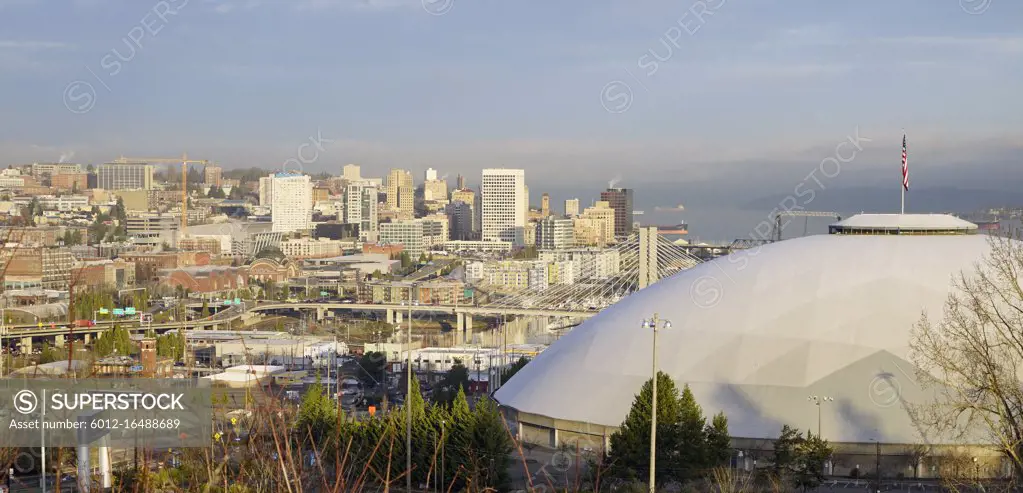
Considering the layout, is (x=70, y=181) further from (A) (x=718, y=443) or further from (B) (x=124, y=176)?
(A) (x=718, y=443)

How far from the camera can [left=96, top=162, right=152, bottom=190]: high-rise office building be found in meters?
138

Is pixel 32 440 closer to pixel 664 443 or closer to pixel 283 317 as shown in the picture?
pixel 664 443

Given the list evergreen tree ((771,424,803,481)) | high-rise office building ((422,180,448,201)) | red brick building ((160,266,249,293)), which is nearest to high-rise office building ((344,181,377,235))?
high-rise office building ((422,180,448,201))

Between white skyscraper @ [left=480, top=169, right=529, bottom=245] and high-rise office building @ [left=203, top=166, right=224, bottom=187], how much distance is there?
37.9 metres

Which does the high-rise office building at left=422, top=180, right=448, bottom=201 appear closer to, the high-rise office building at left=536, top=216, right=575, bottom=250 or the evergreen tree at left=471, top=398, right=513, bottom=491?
the high-rise office building at left=536, top=216, right=575, bottom=250

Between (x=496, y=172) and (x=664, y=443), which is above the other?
(x=496, y=172)

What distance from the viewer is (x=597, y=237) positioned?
434 ft

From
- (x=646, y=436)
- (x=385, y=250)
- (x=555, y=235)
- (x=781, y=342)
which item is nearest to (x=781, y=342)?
(x=781, y=342)

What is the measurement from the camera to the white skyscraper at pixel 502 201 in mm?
141750

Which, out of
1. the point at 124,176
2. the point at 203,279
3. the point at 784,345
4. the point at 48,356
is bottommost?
the point at 48,356

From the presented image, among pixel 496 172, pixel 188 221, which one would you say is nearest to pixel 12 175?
pixel 188 221

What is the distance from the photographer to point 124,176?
139125 mm

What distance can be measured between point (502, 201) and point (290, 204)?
78.6 ft

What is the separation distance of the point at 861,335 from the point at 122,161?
12897 centimetres
